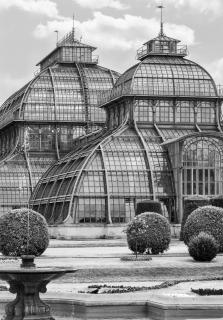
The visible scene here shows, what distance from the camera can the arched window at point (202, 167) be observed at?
92.6 m

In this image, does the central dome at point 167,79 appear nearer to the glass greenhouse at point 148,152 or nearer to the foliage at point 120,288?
the glass greenhouse at point 148,152

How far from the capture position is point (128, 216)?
3585 inches

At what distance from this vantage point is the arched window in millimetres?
92562

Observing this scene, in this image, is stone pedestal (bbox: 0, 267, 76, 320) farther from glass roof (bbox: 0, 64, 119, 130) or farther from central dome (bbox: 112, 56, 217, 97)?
glass roof (bbox: 0, 64, 119, 130)

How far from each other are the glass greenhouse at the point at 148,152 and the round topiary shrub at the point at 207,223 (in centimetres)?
3289

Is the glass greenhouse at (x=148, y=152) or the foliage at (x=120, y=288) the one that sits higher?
the glass greenhouse at (x=148, y=152)

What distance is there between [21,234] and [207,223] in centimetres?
1163

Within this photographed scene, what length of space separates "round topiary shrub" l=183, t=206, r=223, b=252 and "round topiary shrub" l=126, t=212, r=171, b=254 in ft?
5.42

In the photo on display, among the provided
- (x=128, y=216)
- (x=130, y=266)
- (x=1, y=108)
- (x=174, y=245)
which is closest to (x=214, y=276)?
(x=130, y=266)

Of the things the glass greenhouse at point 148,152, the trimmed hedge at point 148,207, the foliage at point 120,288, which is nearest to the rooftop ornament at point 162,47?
the glass greenhouse at point 148,152

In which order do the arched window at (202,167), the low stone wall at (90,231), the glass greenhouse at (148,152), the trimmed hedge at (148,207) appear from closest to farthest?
the trimmed hedge at (148,207), the low stone wall at (90,231), the glass greenhouse at (148,152), the arched window at (202,167)

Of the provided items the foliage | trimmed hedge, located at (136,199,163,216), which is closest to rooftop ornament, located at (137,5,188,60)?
trimmed hedge, located at (136,199,163,216)

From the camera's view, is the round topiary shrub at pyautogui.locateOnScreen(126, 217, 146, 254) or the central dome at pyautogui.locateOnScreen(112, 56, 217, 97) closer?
the round topiary shrub at pyautogui.locateOnScreen(126, 217, 146, 254)

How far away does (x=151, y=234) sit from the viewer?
55.7m
